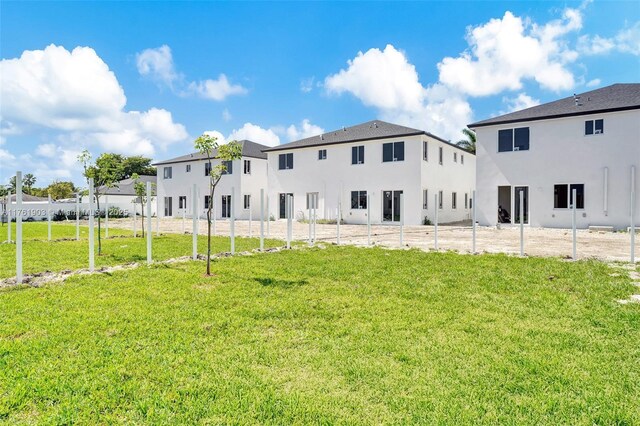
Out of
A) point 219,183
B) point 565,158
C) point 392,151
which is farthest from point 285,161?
point 565,158

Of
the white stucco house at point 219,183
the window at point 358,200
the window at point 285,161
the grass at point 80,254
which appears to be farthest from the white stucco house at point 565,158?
the white stucco house at point 219,183

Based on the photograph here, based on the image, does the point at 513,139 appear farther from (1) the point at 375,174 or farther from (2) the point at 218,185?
(2) the point at 218,185

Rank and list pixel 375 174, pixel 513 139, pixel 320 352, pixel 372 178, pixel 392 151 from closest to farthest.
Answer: pixel 320 352
pixel 513 139
pixel 392 151
pixel 375 174
pixel 372 178

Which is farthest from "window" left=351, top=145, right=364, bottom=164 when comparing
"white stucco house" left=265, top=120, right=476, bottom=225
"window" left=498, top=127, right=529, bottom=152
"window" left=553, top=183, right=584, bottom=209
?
"window" left=553, top=183, right=584, bottom=209

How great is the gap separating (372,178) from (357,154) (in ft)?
7.25

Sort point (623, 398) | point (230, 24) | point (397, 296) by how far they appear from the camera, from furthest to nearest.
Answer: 1. point (230, 24)
2. point (397, 296)
3. point (623, 398)

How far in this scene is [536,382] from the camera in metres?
3.29

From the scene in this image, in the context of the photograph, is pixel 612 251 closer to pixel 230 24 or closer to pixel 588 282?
pixel 588 282

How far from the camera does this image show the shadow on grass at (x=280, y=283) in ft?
23.1

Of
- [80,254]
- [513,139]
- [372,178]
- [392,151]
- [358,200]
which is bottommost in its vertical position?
[80,254]

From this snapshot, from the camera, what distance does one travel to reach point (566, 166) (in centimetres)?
2100

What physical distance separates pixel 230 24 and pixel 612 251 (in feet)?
54.4

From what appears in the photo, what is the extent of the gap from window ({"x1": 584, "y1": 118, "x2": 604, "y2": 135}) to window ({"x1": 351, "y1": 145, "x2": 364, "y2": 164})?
1316 centimetres

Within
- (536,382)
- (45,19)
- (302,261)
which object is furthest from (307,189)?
(536,382)
